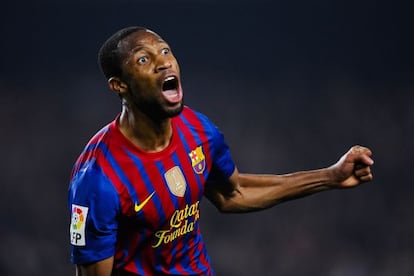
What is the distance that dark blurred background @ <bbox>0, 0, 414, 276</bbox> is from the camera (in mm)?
5082

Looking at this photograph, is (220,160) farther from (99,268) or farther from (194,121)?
(99,268)

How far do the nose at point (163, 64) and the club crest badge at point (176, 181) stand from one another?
1.21ft

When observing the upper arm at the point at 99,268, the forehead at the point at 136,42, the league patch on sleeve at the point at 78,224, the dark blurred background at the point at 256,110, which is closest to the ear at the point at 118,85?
the forehead at the point at 136,42

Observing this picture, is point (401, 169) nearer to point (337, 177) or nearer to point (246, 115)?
point (246, 115)

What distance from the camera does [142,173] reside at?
104 inches

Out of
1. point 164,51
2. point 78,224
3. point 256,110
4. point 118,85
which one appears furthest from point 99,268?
point 256,110

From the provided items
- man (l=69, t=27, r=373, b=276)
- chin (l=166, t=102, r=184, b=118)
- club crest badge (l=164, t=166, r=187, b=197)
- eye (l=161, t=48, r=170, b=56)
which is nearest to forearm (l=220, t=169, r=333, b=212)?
man (l=69, t=27, r=373, b=276)

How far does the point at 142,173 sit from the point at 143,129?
0.15 m

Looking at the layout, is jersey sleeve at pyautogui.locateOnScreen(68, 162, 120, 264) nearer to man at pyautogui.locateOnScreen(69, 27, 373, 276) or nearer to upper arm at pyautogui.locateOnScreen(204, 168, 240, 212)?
man at pyautogui.locateOnScreen(69, 27, 373, 276)

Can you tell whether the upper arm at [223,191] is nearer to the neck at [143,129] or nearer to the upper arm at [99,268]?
the neck at [143,129]

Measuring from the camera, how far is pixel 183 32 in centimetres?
521

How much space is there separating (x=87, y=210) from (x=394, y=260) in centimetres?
306

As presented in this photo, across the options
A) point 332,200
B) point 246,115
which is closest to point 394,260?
point 332,200

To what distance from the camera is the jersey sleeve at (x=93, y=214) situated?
8.23 ft
